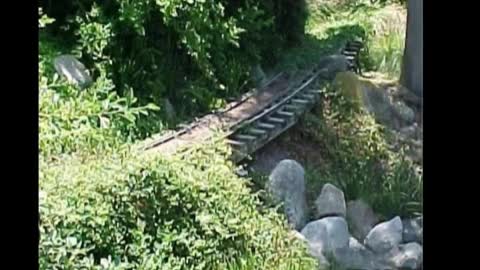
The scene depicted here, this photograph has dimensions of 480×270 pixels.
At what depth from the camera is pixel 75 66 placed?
2.22m

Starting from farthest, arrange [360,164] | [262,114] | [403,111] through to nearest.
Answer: [262,114], [360,164], [403,111]

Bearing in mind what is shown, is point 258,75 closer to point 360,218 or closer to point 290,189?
point 290,189

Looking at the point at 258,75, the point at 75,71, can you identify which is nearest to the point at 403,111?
the point at 258,75

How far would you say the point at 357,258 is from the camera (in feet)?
7.16

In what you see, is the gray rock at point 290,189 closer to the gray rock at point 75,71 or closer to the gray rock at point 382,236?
the gray rock at point 382,236

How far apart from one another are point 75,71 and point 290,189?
648 mm

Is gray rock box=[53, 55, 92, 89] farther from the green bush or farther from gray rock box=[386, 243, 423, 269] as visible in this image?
gray rock box=[386, 243, 423, 269]

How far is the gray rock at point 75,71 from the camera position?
7.06ft

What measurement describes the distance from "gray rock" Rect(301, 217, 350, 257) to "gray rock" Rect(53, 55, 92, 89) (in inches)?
27.4

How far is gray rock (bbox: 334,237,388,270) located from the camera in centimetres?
217

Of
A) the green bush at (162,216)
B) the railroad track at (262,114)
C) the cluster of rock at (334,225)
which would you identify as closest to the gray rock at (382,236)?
the cluster of rock at (334,225)

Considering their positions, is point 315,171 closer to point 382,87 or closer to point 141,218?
point 382,87

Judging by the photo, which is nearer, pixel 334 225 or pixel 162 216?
pixel 162 216
